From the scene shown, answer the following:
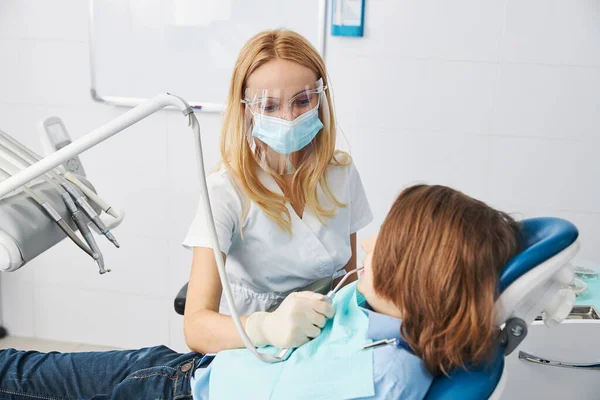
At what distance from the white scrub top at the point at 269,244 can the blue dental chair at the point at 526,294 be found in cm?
58

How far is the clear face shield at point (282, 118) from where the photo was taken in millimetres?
1479

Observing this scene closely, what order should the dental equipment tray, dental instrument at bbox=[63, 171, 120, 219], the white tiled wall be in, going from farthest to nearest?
A: 1. the white tiled wall
2. the dental equipment tray
3. dental instrument at bbox=[63, 171, 120, 219]

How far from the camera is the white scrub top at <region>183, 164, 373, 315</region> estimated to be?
1542 mm

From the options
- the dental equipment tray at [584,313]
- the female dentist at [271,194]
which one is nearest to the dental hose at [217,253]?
the female dentist at [271,194]

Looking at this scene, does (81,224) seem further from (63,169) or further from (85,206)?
(63,169)

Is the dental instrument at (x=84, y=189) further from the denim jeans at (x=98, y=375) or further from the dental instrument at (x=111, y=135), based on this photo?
the denim jeans at (x=98, y=375)

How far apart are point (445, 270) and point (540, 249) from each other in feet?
0.48

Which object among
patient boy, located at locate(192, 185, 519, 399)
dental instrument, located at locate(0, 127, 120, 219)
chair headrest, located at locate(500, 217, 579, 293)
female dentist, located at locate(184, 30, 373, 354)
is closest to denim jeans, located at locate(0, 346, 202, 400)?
female dentist, located at locate(184, 30, 373, 354)

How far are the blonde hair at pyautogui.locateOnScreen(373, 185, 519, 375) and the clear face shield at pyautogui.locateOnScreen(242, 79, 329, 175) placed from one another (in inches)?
16.6

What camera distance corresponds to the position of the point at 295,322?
1.22 metres

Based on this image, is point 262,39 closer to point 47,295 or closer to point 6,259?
point 6,259

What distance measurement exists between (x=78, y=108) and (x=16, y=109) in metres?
0.27

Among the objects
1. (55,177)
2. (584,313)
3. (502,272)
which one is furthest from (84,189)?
(584,313)

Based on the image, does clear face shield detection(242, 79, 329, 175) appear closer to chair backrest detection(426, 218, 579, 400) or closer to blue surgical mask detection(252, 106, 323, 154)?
blue surgical mask detection(252, 106, 323, 154)
